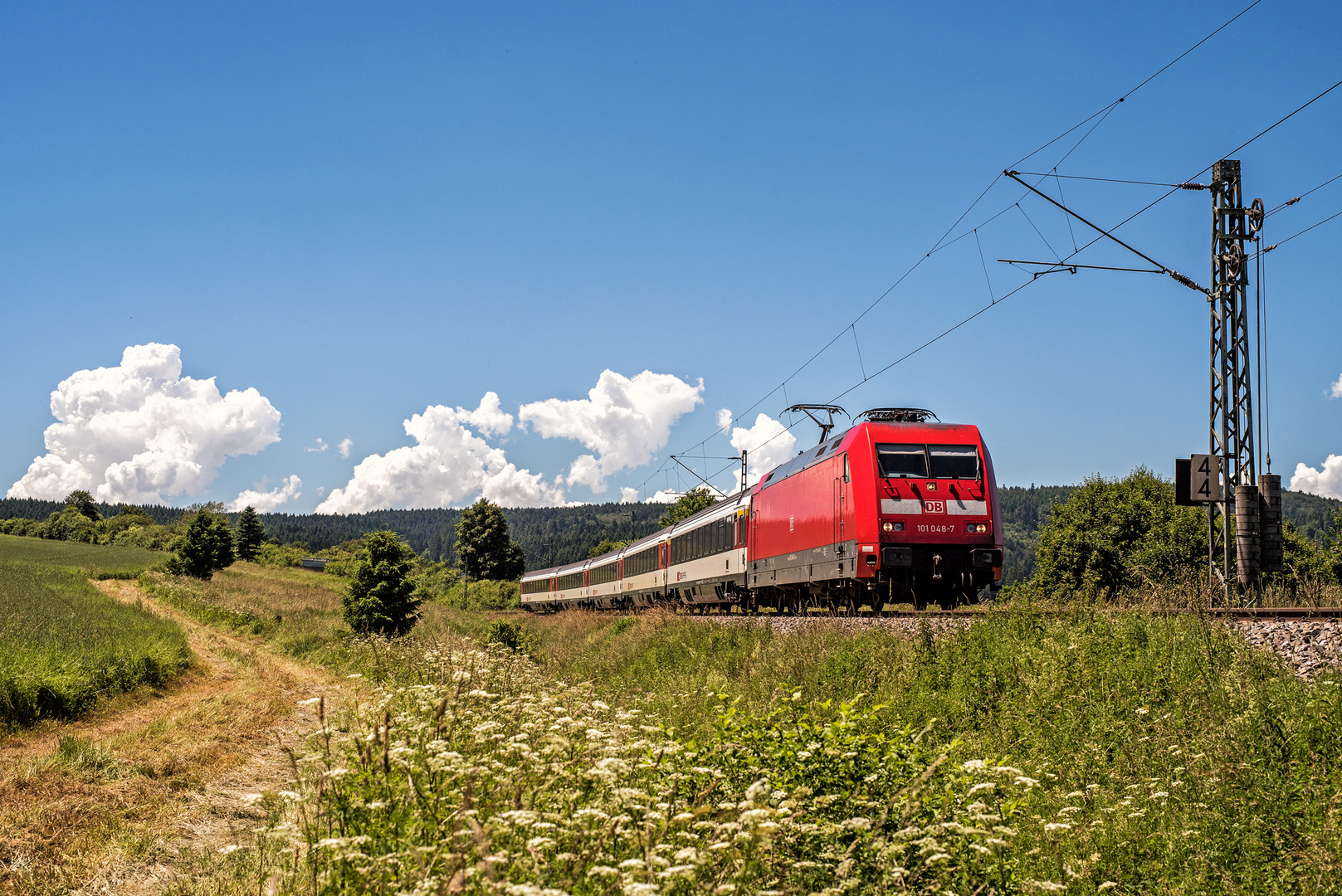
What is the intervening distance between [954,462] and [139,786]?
13047mm

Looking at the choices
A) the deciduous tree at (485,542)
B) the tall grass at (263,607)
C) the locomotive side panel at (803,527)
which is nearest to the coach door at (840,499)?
the locomotive side panel at (803,527)

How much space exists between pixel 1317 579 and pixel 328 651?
77.4 ft

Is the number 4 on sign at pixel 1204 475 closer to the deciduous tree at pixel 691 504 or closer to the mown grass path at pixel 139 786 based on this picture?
the mown grass path at pixel 139 786

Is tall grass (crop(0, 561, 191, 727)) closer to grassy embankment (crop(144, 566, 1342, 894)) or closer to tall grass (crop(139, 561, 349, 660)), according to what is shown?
tall grass (crop(139, 561, 349, 660))

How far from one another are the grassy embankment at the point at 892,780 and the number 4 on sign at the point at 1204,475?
19.0 ft

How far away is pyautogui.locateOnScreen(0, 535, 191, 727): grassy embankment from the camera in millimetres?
11828

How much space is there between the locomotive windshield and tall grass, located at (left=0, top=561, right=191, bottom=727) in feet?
45.2

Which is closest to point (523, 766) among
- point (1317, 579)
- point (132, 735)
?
point (132, 735)

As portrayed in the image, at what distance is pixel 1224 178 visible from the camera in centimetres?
1383

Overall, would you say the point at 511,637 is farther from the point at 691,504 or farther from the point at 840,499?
the point at 691,504

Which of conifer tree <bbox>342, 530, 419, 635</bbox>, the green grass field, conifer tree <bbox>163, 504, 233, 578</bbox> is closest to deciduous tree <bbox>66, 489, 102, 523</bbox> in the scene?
the green grass field

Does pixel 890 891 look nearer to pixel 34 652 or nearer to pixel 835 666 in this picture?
pixel 835 666

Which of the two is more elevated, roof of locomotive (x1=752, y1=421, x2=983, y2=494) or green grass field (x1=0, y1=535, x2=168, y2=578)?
roof of locomotive (x1=752, y1=421, x2=983, y2=494)

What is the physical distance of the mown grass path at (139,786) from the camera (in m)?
6.07
